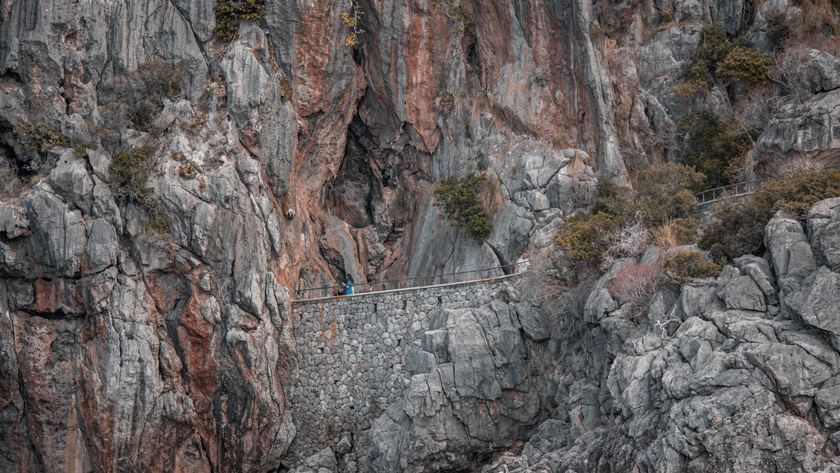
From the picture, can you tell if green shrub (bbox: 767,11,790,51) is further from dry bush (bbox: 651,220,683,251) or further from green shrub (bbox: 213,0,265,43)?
green shrub (bbox: 213,0,265,43)

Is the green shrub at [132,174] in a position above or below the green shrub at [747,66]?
below

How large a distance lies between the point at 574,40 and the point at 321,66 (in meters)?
8.69

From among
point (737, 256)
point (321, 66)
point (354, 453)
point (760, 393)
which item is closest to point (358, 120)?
point (321, 66)

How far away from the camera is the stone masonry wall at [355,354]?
1391 inches

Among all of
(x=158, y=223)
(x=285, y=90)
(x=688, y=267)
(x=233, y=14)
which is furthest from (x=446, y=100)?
(x=688, y=267)

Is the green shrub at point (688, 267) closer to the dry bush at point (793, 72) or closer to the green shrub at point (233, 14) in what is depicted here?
the dry bush at point (793, 72)

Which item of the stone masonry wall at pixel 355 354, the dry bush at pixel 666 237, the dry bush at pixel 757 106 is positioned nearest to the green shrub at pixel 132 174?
the stone masonry wall at pixel 355 354

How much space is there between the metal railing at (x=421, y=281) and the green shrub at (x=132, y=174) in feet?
19.5

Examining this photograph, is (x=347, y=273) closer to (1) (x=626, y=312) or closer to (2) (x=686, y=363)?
(1) (x=626, y=312)

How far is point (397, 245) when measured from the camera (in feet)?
137

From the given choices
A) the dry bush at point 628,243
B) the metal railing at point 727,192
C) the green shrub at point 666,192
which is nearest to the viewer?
the dry bush at point 628,243

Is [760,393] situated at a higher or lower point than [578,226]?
lower

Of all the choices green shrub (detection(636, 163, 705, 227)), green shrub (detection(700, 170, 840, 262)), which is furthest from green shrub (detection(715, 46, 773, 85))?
green shrub (detection(700, 170, 840, 262))

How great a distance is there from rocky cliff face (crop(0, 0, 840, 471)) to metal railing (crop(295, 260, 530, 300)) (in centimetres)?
42
